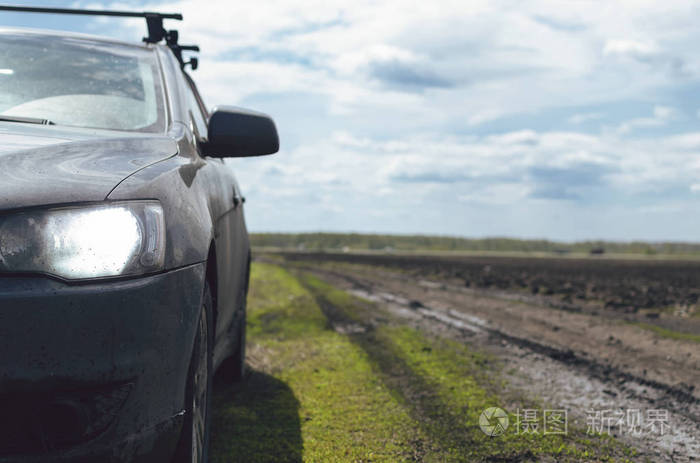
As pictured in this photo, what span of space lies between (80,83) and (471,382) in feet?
10.1

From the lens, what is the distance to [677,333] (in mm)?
6992

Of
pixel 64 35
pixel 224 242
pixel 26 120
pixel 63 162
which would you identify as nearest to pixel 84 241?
pixel 63 162

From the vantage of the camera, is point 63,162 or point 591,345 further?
point 591,345

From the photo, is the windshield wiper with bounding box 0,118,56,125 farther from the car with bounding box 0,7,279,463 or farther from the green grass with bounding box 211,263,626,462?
the green grass with bounding box 211,263,626,462

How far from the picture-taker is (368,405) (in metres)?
4.00

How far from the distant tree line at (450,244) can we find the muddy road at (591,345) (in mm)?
50688

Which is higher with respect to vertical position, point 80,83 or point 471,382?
point 80,83

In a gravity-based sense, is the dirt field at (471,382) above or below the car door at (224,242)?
below

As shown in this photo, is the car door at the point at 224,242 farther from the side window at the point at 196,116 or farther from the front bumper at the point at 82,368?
the front bumper at the point at 82,368

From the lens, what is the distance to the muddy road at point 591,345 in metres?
3.83

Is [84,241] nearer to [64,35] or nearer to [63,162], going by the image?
[63,162]

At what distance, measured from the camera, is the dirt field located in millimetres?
3312

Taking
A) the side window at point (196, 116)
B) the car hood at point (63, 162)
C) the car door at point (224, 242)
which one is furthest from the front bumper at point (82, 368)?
the side window at point (196, 116)

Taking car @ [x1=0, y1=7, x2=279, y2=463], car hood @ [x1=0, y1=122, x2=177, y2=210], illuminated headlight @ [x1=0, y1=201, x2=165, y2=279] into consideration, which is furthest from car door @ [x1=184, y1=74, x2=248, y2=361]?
illuminated headlight @ [x1=0, y1=201, x2=165, y2=279]
